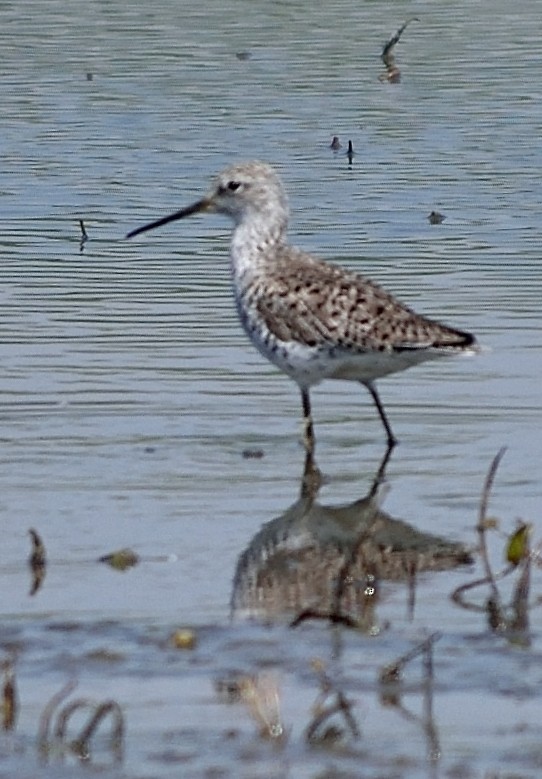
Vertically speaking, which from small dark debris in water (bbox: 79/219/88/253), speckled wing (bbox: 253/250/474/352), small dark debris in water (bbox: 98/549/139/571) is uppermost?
speckled wing (bbox: 253/250/474/352)

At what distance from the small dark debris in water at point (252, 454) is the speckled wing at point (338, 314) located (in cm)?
57

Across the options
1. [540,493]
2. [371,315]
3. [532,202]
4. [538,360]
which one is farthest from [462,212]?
[540,493]

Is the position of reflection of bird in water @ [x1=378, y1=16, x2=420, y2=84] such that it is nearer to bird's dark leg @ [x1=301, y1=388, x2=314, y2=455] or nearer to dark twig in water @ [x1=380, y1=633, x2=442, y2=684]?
bird's dark leg @ [x1=301, y1=388, x2=314, y2=455]

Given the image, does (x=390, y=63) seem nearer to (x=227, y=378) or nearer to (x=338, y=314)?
(x=227, y=378)

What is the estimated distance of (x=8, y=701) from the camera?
6.04m

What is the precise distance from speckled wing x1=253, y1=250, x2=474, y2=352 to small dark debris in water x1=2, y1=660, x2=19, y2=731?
3.94 m

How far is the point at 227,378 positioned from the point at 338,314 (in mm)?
1244

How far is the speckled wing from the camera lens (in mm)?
9680

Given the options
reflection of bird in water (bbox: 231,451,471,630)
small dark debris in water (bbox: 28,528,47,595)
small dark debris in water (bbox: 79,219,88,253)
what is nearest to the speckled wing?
reflection of bird in water (bbox: 231,451,471,630)

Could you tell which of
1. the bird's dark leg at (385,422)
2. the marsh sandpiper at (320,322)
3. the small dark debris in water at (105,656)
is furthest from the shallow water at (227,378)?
the marsh sandpiper at (320,322)

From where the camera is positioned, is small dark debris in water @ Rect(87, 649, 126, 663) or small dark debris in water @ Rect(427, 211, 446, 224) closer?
small dark debris in water @ Rect(87, 649, 126, 663)

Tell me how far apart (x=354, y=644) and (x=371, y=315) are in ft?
10.6

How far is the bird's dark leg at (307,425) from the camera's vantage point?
9719mm

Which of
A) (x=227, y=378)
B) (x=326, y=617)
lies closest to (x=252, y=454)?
(x=227, y=378)
